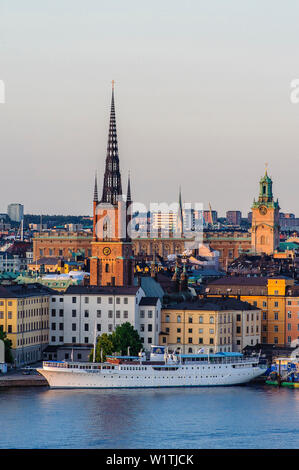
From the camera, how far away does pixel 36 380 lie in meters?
50.5

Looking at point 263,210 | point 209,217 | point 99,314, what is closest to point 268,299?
point 99,314

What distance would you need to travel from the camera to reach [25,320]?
5472cm

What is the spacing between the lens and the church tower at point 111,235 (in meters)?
61.9

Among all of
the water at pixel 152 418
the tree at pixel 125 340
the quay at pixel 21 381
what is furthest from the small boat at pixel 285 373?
the quay at pixel 21 381

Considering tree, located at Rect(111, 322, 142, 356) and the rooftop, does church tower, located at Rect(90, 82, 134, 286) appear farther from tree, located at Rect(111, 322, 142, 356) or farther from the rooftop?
tree, located at Rect(111, 322, 142, 356)

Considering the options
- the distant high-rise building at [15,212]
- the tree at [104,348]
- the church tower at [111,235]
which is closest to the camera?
the tree at [104,348]

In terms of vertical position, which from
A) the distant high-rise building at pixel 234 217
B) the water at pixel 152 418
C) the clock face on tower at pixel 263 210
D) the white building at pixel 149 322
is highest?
the distant high-rise building at pixel 234 217

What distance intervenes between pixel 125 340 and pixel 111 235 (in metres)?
9.19

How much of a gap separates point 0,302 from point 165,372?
20.5 feet

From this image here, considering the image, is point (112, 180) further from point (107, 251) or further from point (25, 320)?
point (25, 320)

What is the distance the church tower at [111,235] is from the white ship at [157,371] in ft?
29.1

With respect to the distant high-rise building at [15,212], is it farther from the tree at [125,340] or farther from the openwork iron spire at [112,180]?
the tree at [125,340]
